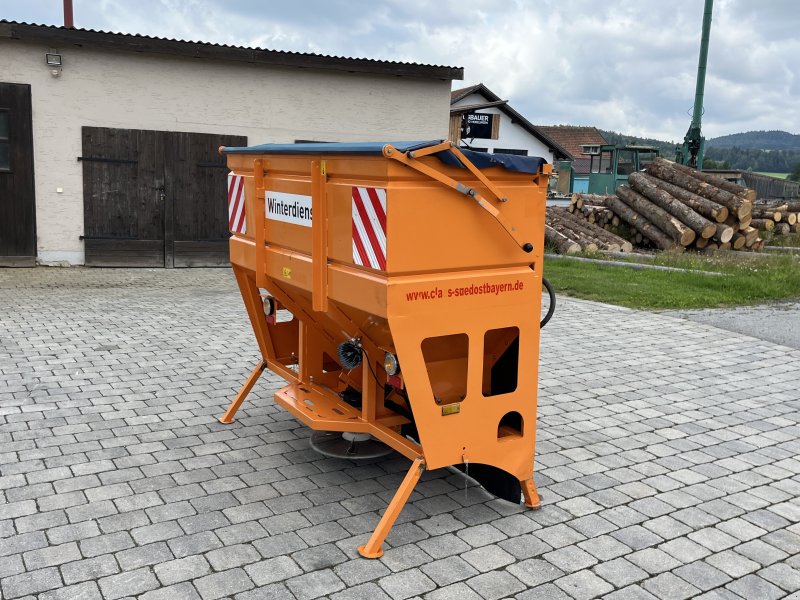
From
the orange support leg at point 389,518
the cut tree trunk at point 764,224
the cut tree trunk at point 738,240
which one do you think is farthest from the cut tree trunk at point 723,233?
the orange support leg at point 389,518

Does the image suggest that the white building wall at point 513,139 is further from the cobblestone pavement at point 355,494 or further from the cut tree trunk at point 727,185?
the cobblestone pavement at point 355,494

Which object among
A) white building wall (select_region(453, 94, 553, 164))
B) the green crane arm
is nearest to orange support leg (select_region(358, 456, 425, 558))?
the green crane arm

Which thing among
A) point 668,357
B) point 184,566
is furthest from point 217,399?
point 668,357

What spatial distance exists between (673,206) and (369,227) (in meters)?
16.4

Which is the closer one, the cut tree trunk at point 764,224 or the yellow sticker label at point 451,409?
the yellow sticker label at point 451,409

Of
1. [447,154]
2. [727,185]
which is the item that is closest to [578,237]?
[727,185]

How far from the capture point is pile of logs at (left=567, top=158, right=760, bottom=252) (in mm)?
17656

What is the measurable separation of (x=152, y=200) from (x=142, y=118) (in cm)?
142

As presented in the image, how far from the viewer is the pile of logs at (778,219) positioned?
20.6 m

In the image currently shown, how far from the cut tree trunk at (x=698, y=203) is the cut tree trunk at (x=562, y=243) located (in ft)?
11.4

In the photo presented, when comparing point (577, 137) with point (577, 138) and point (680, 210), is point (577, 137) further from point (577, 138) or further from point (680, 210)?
point (680, 210)

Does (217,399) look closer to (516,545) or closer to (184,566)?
(184,566)

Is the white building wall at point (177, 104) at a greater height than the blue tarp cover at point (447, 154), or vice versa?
the white building wall at point (177, 104)

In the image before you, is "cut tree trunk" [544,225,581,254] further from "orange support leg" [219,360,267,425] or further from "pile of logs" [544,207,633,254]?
"orange support leg" [219,360,267,425]
